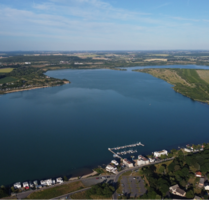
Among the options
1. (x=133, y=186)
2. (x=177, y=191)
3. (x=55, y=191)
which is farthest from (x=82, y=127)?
(x=177, y=191)

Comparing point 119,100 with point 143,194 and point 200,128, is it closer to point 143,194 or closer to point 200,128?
point 200,128

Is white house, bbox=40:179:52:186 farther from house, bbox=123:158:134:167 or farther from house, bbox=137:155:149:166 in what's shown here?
house, bbox=137:155:149:166

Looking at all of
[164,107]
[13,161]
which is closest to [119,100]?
[164,107]

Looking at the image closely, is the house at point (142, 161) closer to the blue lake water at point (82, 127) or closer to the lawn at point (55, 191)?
the blue lake water at point (82, 127)

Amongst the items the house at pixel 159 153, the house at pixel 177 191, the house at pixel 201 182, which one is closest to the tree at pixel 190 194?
the house at pixel 177 191

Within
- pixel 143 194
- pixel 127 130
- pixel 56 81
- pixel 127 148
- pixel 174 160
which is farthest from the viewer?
pixel 56 81
